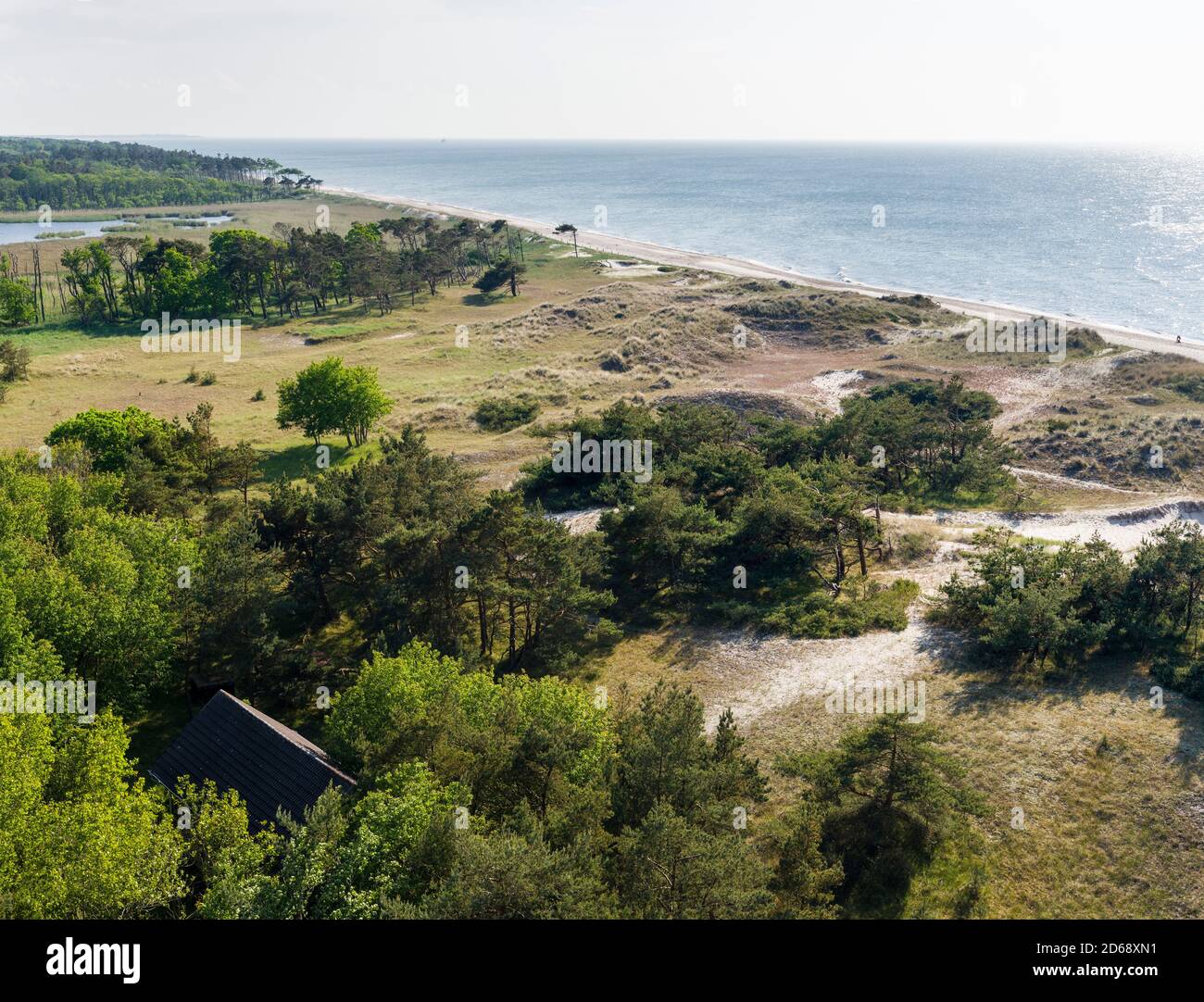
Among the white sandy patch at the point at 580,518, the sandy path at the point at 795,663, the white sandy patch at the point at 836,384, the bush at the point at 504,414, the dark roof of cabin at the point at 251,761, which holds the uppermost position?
the white sandy patch at the point at 836,384

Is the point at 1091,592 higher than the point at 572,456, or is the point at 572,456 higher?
the point at 572,456

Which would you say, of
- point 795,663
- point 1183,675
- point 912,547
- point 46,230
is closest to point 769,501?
point 795,663

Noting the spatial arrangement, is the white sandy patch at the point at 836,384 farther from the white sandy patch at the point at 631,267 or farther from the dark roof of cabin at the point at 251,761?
the dark roof of cabin at the point at 251,761

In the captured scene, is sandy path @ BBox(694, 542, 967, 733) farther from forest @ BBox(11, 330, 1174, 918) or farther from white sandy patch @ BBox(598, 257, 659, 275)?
white sandy patch @ BBox(598, 257, 659, 275)

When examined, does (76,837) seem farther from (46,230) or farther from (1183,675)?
(46,230)

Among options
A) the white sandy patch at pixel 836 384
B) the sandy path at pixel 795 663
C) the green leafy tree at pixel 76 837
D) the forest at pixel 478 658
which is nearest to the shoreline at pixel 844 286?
the white sandy patch at pixel 836 384

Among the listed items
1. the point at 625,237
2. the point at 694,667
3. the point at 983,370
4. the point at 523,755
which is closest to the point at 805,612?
the point at 694,667
